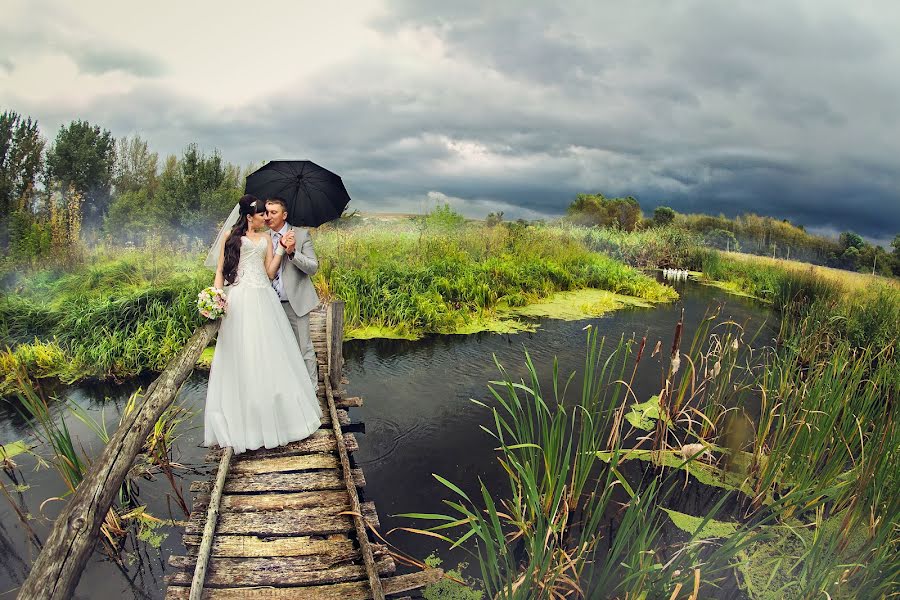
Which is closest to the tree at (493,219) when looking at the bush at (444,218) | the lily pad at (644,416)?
the bush at (444,218)

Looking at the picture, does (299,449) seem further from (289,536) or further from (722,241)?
(722,241)

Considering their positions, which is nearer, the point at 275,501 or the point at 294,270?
the point at 275,501

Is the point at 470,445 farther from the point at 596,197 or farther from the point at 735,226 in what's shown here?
the point at 596,197

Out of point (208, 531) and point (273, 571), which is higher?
point (208, 531)

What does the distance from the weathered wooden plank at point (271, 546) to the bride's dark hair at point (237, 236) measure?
200 centimetres

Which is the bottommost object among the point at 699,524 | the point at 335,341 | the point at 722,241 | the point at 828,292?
the point at 699,524

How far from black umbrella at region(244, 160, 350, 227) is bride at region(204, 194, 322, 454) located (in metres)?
0.52

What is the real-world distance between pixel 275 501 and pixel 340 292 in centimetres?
645

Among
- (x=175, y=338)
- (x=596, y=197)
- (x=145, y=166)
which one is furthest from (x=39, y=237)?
(x=596, y=197)

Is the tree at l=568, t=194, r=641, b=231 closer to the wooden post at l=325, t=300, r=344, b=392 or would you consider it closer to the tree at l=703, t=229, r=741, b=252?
the tree at l=703, t=229, r=741, b=252

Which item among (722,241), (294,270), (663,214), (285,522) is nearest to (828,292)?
(294,270)

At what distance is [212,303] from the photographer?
12.0ft

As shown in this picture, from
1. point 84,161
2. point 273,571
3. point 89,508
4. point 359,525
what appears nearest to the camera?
point 89,508

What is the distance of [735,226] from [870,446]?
29.7m
